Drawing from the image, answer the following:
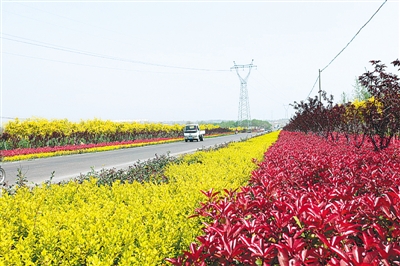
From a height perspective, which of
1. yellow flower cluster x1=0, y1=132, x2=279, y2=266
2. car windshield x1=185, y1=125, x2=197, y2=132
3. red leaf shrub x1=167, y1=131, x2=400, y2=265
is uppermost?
car windshield x1=185, y1=125, x2=197, y2=132

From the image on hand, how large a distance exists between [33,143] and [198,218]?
2632cm

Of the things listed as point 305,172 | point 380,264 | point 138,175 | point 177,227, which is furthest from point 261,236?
point 138,175

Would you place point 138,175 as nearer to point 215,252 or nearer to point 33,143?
point 215,252

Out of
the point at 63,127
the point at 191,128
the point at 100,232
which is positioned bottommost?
the point at 100,232

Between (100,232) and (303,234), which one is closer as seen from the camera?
(303,234)

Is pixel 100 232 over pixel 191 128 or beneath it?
beneath

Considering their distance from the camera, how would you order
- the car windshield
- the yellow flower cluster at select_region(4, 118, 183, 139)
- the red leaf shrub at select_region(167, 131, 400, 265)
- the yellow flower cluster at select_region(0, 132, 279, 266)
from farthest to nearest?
the car windshield
the yellow flower cluster at select_region(4, 118, 183, 139)
the yellow flower cluster at select_region(0, 132, 279, 266)
the red leaf shrub at select_region(167, 131, 400, 265)

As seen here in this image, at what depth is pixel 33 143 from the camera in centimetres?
2612

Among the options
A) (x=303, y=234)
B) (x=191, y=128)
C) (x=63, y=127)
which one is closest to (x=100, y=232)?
(x=303, y=234)

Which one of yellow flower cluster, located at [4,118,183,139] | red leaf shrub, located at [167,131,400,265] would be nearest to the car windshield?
yellow flower cluster, located at [4,118,183,139]

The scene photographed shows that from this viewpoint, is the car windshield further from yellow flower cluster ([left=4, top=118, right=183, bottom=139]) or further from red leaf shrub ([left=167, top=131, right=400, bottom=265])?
red leaf shrub ([left=167, top=131, right=400, bottom=265])

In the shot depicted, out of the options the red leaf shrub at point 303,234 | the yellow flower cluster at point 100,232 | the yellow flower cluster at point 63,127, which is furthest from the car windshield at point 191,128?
the red leaf shrub at point 303,234

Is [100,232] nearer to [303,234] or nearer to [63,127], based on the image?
[303,234]

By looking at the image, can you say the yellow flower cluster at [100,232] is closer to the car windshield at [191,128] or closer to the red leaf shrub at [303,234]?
the red leaf shrub at [303,234]
